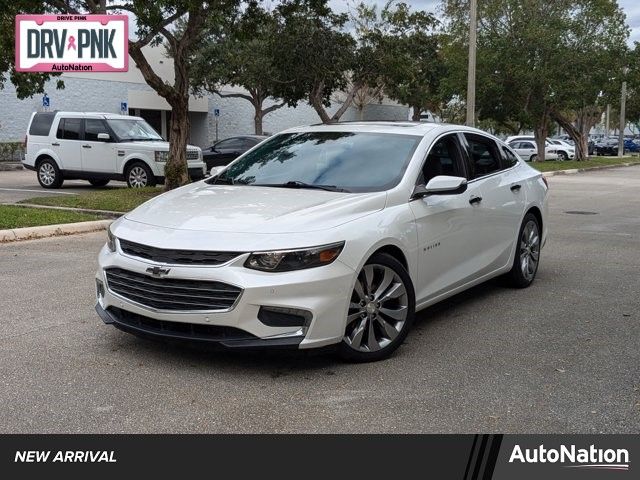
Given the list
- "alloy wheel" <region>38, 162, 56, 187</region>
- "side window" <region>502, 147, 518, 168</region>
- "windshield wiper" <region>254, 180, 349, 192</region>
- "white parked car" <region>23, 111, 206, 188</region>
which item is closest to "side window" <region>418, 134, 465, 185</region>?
"windshield wiper" <region>254, 180, 349, 192</region>

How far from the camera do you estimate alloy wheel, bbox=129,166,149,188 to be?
1772 centimetres

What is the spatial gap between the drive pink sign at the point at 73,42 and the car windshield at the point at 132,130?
59.1 inches

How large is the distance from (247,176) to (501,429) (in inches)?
120

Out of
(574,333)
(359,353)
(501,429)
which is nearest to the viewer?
(501,429)

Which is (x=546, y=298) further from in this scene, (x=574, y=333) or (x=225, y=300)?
(x=225, y=300)

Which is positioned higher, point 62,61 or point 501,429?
point 62,61

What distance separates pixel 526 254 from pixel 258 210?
349 cm

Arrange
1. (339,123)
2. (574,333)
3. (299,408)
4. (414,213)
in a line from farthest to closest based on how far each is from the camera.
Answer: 1. (339,123)
2. (574,333)
3. (414,213)
4. (299,408)

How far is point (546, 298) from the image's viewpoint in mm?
7020

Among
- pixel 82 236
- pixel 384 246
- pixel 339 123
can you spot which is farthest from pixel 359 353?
pixel 82 236

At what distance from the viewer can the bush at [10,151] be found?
30.9m

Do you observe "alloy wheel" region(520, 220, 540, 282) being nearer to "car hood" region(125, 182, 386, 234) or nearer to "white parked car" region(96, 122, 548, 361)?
"white parked car" region(96, 122, 548, 361)

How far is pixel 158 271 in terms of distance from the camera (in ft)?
15.1

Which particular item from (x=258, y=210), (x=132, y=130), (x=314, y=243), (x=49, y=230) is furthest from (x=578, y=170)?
(x=314, y=243)
